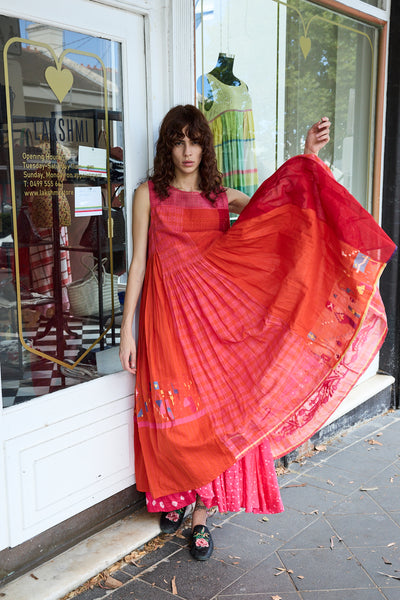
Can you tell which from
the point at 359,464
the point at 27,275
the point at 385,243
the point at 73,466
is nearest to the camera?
the point at 385,243

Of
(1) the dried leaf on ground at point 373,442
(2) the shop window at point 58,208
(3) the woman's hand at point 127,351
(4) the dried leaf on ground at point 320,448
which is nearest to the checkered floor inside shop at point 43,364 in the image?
(2) the shop window at point 58,208

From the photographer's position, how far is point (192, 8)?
283 centimetres

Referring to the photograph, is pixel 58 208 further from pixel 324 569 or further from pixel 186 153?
pixel 324 569

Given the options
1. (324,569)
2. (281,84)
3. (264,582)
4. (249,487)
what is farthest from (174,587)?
(281,84)

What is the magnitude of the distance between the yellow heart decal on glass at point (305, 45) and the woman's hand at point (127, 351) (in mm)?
2388

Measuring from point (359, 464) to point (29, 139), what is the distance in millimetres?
2567

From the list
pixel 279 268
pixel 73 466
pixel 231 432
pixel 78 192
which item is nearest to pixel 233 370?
pixel 231 432

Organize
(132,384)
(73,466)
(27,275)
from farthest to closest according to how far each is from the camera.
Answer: (132,384)
(73,466)
(27,275)

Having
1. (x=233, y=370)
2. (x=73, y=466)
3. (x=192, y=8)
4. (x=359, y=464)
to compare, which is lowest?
(x=359, y=464)

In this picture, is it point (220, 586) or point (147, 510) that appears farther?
point (147, 510)

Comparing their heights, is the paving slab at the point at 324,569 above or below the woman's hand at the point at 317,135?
below

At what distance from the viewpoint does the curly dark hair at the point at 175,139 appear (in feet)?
8.50

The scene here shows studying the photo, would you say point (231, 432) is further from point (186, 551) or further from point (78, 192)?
point (78, 192)

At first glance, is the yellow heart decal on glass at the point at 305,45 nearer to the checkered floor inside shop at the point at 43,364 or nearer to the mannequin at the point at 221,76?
the mannequin at the point at 221,76
